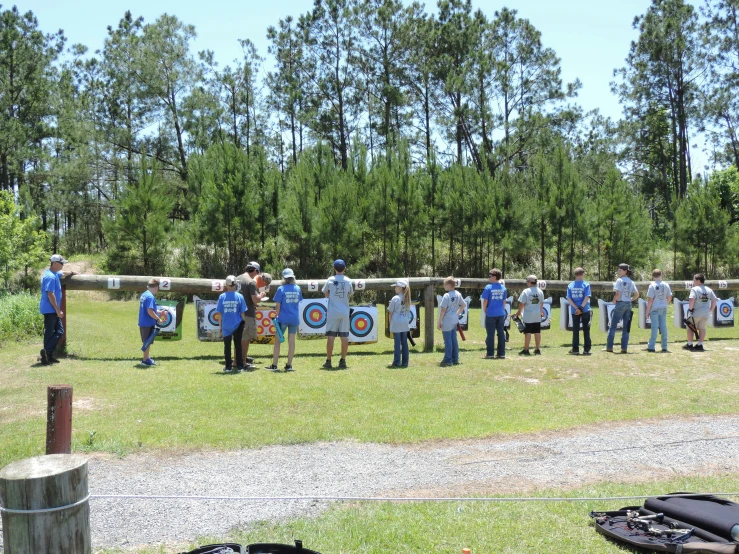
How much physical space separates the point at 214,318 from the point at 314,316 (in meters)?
2.16

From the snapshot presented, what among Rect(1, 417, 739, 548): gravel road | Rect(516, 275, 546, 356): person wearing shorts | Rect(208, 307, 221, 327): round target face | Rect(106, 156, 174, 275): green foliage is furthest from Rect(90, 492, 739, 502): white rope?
Rect(106, 156, 174, 275): green foliage

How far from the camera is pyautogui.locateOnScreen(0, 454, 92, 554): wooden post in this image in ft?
10.2

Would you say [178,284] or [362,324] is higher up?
[178,284]

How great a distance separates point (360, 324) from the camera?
14492 millimetres

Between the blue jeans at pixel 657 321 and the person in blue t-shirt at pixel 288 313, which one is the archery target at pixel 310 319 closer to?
the person in blue t-shirt at pixel 288 313

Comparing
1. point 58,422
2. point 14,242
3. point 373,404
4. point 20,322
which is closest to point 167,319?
point 20,322

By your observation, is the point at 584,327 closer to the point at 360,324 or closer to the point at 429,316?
the point at 429,316

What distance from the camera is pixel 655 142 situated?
178ft

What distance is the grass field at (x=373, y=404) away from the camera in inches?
196

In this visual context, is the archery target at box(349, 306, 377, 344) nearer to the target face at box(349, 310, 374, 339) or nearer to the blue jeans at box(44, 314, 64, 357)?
the target face at box(349, 310, 374, 339)

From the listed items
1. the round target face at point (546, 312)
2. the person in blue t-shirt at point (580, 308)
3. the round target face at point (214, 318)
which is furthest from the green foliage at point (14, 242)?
the person in blue t-shirt at point (580, 308)

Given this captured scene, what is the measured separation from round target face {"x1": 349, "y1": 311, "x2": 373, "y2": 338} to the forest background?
1475 cm

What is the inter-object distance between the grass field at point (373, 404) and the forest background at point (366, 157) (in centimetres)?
1617

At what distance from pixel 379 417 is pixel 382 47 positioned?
36534 mm
